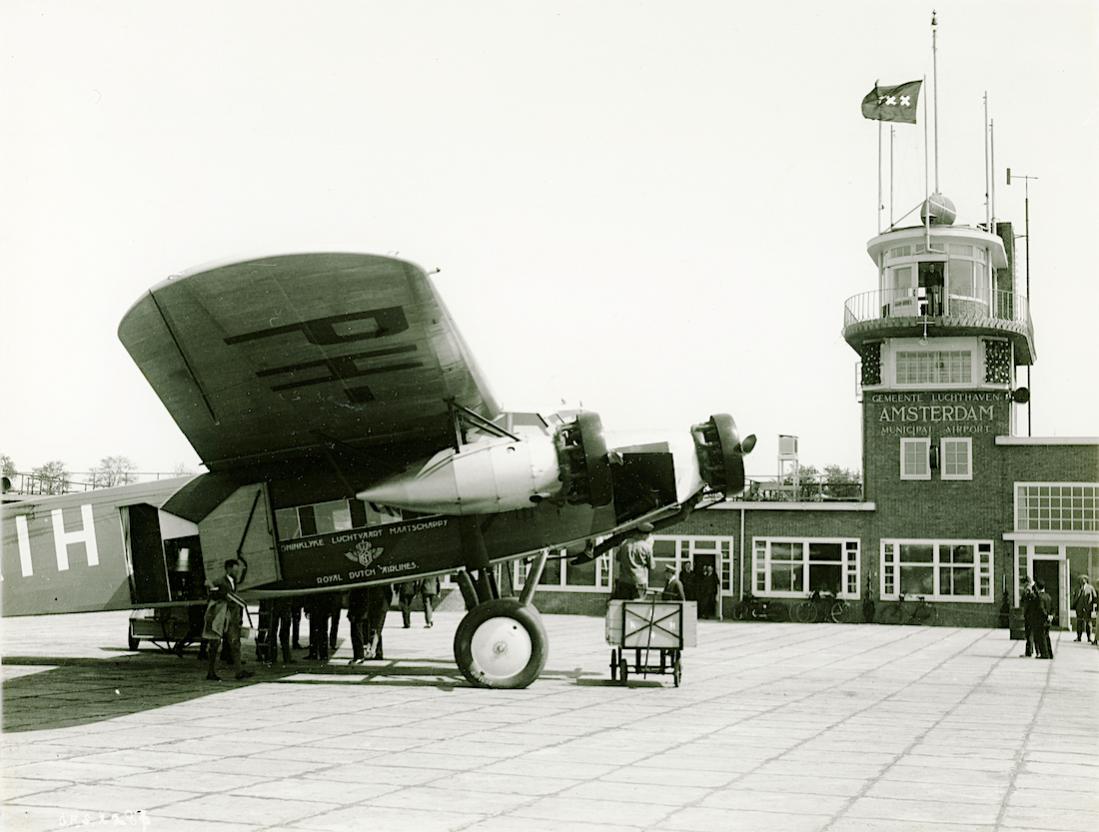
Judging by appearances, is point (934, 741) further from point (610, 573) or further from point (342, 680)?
point (610, 573)

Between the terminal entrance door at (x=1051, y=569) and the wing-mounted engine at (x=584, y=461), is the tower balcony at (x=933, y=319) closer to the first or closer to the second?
→ the terminal entrance door at (x=1051, y=569)

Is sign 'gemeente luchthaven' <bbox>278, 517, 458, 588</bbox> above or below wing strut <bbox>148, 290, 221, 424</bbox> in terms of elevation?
below

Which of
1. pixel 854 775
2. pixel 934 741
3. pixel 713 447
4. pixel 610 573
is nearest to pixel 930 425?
pixel 610 573

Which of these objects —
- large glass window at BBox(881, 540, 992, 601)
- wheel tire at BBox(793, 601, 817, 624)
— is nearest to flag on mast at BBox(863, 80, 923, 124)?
large glass window at BBox(881, 540, 992, 601)

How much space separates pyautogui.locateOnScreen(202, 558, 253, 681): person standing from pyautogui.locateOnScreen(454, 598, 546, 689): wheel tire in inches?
129

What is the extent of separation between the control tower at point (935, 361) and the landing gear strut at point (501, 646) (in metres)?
25.0

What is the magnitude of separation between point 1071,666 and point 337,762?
54.9ft

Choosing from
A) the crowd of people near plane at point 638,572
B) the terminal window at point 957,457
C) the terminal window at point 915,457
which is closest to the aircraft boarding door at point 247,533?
the crowd of people near plane at point 638,572

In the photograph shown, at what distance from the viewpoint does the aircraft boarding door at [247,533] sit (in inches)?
598

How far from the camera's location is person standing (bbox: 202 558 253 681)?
15234 millimetres

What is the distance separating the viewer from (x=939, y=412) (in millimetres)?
36375

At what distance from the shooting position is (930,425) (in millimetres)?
36406

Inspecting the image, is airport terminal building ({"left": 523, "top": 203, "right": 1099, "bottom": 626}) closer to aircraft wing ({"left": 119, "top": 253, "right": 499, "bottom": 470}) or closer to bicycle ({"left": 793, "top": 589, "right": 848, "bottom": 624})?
bicycle ({"left": 793, "top": 589, "right": 848, "bottom": 624})

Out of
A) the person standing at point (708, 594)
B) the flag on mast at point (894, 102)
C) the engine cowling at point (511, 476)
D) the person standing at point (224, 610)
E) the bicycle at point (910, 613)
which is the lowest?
the person standing at point (224, 610)
